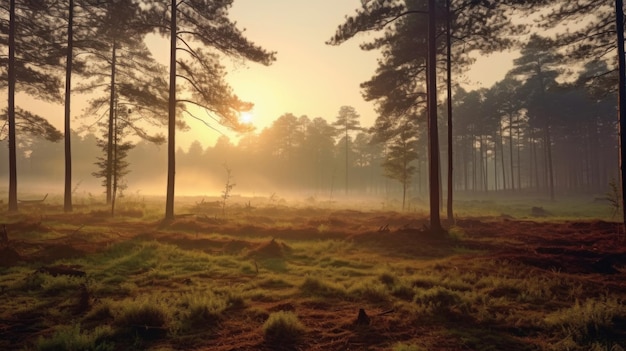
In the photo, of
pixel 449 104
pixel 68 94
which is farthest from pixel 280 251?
pixel 68 94

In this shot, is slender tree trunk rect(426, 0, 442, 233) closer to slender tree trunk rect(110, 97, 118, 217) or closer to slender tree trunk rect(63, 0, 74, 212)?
slender tree trunk rect(110, 97, 118, 217)

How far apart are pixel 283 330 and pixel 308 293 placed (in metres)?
2.10

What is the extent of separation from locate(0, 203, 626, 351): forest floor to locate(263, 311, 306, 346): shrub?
2cm

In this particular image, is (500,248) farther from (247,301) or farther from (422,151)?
(422,151)

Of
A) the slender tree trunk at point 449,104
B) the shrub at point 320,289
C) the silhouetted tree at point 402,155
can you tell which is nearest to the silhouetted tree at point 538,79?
the silhouetted tree at point 402,155

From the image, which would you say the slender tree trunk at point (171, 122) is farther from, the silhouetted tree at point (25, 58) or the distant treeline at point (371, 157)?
the distant treeline at point (371, 157)

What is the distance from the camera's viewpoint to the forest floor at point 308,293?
15.3 ft

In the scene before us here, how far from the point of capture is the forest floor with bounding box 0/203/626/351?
4.66 meters

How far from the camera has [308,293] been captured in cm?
692

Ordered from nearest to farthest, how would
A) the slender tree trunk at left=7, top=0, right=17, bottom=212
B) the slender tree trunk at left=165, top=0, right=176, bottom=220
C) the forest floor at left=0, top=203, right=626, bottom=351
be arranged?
the forest floor at left=0, top=203, right=626, bottom=351 → the slender tree trunk at left=165, top=0, right=176, bottom=220 → the slender tree trunk at left=7, top=0, right=17, bottom=212

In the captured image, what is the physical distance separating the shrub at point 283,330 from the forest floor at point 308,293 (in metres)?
0.02


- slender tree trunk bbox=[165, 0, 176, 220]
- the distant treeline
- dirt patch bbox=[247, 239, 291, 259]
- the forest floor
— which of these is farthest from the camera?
the distant treeline

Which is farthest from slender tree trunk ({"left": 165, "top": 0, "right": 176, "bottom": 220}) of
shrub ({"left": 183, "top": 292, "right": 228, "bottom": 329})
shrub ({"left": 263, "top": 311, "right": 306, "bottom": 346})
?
shrub ({"left": 263, "top": 311, "right": 306, "bottom": 346})

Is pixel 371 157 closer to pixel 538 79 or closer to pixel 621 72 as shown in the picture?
pixel 538 79
